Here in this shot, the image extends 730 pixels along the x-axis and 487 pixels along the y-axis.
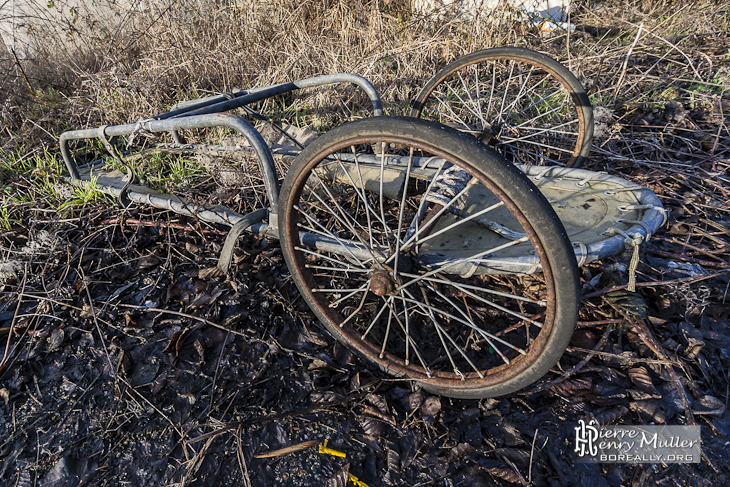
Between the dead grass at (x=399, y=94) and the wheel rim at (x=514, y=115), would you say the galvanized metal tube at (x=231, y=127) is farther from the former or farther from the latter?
the wheel rim at (x=514, y=115)

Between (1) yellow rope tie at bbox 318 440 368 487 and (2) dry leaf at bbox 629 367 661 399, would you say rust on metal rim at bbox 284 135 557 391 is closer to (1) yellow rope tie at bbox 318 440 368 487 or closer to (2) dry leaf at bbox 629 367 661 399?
(1) yellow rope tie at bbox 318 440 368 487

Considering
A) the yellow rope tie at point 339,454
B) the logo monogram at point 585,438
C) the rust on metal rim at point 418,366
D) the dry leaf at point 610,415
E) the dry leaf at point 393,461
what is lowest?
the logo monogram at point 585,438

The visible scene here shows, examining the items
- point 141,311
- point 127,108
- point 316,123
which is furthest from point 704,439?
point 127,108

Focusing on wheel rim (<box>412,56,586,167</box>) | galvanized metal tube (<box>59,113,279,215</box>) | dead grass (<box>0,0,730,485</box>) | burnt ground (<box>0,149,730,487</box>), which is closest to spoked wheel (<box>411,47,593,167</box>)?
wheel rim (<box>412,56,586,167</box>)

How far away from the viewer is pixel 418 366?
1713 millimetres

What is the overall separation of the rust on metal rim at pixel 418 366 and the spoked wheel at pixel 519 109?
60.7 inches

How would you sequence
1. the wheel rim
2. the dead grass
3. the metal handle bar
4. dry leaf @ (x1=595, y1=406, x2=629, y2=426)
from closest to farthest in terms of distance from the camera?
dry leaf @ (x1=595, y1=406, x2=629, y2=426) < the dead grass < the metal handle bar < the wheel rim

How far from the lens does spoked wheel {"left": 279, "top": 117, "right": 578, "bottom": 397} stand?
1217 millimetres

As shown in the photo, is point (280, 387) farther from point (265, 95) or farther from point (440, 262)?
point (265, 95)

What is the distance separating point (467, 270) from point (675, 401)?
105 centimetres

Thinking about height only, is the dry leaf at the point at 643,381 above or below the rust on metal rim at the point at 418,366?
below

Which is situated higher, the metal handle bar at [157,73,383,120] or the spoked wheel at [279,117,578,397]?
the metal handle bar at [157,73,383,120]

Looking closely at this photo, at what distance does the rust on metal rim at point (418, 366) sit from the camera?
4.02 ft

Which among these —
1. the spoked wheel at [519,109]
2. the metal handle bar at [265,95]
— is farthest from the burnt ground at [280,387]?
the spoked wheel at [519,109]
